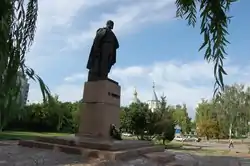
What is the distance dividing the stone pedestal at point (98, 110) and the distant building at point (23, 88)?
9.52 meters

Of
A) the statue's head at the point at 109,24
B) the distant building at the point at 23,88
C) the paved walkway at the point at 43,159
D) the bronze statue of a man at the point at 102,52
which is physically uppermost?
the statue's head at the point at 109,24

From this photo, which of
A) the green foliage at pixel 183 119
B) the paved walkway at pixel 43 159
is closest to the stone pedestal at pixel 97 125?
the paved walkway at pixel 43 159

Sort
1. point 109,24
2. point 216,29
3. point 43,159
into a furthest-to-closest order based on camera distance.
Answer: point 109,24
point 43,159
point 216,29

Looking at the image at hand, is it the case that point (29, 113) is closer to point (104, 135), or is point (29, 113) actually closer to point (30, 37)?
point (30, 37)

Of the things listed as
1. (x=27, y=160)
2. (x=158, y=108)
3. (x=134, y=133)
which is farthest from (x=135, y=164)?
(x=158, y=108)

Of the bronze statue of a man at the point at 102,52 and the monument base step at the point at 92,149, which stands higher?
the bronze statue of a man at the point at 102,52

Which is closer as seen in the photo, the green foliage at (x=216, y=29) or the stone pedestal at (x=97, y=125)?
the green foliage at (x=216, y=29)

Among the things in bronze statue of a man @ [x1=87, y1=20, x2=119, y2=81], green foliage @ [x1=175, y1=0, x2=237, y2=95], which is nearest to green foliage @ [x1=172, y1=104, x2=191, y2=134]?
bronze statue of a man @ [x1=87, y1=20, x2=119, y2=81]

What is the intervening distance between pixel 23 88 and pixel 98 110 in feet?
32.0

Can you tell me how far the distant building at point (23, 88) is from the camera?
1243 millimetres

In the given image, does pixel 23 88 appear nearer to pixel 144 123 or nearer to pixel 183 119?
pixel 144 123

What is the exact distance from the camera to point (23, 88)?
1.27 m

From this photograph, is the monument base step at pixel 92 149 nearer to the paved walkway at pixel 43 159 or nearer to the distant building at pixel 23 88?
the paved walkway at pixel 43 159

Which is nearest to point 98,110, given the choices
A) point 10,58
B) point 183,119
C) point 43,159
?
point 43,159
